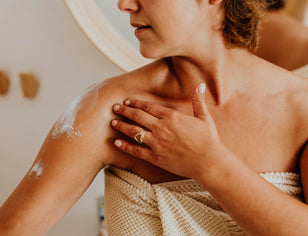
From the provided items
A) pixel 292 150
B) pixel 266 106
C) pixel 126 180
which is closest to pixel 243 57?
pixel 266 106

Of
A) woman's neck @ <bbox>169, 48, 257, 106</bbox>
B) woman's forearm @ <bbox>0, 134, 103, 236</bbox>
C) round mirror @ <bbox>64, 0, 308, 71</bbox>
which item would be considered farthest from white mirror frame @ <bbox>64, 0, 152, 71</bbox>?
woman's forearm @ <bbox>0, 134, 103, 236</bbox>

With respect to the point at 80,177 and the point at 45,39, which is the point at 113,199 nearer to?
the point at 80,177

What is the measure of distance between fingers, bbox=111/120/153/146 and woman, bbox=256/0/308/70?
22.7 inches

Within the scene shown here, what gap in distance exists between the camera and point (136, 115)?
64 cm

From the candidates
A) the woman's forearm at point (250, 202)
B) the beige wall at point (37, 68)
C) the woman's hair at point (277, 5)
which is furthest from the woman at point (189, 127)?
the beige wall at point (37, 68)

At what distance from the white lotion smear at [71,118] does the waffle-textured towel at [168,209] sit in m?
0.13

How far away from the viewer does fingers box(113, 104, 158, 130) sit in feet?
2.06

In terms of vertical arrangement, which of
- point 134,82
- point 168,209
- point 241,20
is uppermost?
point 241,20

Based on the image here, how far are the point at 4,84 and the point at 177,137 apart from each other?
2.51 feet

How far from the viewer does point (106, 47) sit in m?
1.05

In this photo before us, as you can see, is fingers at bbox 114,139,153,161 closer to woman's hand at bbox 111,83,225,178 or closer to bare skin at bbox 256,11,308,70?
woman's hand at bbox 111,83,225,178

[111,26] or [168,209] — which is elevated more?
[111,26]

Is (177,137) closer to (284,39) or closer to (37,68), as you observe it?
(284,39)

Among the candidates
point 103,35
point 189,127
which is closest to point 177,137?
A: point 189,127
